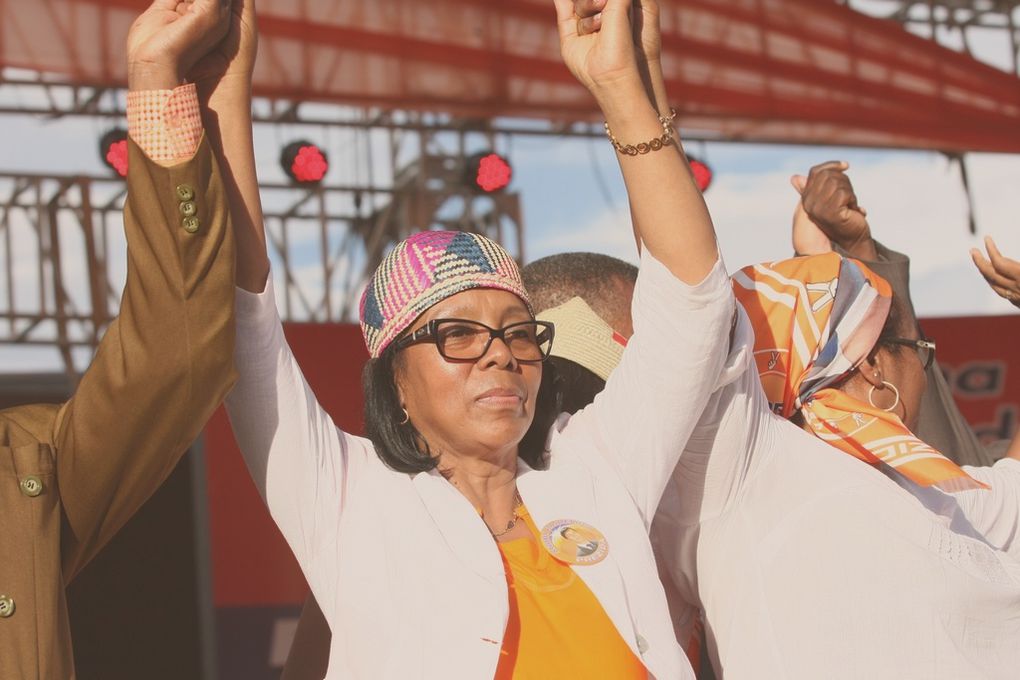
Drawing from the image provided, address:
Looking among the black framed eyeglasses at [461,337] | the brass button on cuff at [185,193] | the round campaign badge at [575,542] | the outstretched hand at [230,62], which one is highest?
the outstretched hand at [230,62]

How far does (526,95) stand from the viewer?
5.19m

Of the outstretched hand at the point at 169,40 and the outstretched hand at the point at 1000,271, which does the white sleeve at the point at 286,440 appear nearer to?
the outstretched hand at the point at 169,40

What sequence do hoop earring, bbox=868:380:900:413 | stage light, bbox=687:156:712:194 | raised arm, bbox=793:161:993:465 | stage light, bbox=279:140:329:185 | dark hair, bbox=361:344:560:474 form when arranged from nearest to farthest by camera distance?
dark hair, bbox=361:344:560:474 → hoop earring, bbox=868:380:900:413 → raised arm, bbox=793:161:993:465 → stage light, bbox=279:140:329:185 → stage light, bbox=687:156:712:194

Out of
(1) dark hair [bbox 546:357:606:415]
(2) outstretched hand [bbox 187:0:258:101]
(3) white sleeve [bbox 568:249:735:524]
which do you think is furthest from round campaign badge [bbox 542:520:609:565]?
(2) outstretched hand [bbox 187:0:258:101]

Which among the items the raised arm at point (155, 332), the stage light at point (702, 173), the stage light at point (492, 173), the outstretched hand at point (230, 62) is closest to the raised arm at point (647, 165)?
the outstretched hand at point (230, 62)

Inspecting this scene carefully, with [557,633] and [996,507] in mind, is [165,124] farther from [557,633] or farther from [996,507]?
[996,507]

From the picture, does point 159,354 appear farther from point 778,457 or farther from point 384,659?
point 778,457

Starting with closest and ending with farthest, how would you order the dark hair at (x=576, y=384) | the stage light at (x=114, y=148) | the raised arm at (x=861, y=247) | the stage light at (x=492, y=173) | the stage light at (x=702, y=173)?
the dark hair at (x=576, y=384), the raised arm at (x=861, y=247), the stage light at (x=114, y=148), the stage light at (x=492, y=173), the stage light at (x=702, y=173)

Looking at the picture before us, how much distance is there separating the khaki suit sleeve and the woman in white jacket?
174 millimetres

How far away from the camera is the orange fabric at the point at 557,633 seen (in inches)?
71.9

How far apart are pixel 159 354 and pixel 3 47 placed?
3.25 metres

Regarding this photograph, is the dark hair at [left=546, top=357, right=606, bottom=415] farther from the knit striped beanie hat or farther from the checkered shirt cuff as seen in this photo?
the checkered shirt cuff

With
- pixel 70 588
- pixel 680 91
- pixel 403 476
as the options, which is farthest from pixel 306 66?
pixel 403 476

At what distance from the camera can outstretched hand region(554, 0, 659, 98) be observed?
1.93 meters
